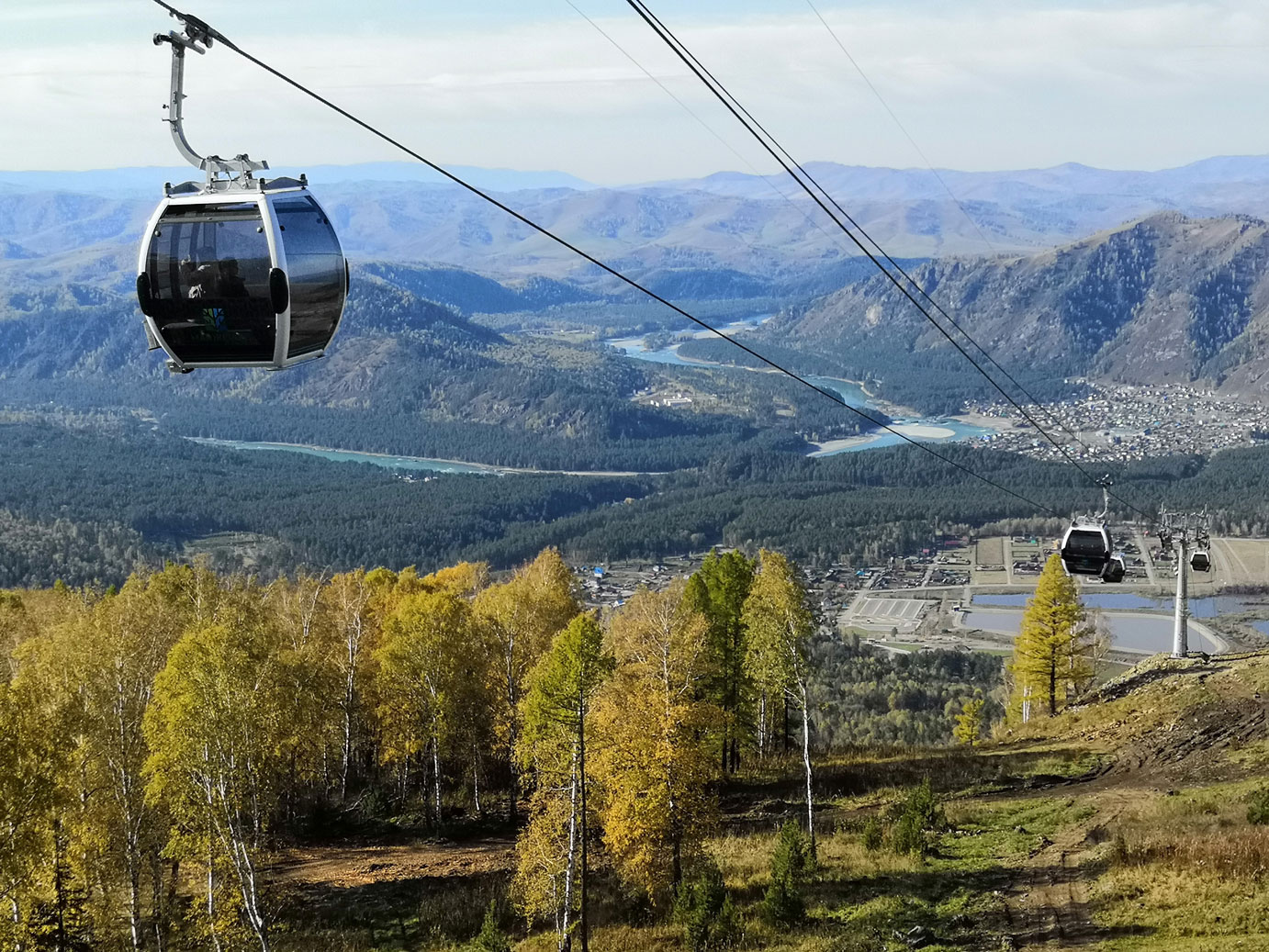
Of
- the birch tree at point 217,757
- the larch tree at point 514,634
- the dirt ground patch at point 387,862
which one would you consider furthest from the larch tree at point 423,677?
the birch tree at point 217,757

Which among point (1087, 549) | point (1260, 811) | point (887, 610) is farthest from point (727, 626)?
point (887, 610)

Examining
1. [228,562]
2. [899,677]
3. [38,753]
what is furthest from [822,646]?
[38,753]

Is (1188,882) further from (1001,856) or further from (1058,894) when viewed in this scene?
(1001,856)

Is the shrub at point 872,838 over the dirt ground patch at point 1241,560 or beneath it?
over

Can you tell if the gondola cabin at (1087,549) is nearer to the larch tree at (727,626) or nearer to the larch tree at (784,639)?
the larch tree at (784,639)

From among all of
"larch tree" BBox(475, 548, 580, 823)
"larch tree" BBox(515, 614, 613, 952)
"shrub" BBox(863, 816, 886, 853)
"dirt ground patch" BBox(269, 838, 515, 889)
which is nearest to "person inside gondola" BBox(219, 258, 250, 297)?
"larch tree" BBox(515, 614, 613, 952)

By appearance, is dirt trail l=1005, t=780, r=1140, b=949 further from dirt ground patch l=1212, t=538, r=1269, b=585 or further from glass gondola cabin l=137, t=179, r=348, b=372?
dirt ground patch l=1212, t=538, r=1269, b=585
